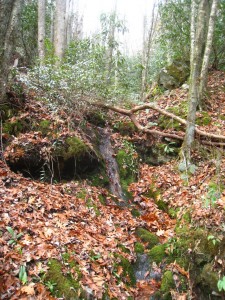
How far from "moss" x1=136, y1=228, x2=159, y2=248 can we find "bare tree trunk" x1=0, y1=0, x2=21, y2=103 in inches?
177

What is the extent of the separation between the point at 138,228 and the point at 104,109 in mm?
4753

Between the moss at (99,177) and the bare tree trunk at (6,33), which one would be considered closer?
the bare tree trunk at (6,33)

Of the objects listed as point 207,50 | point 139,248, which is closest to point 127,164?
point 139,248

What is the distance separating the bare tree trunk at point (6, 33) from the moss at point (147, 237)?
177 inches

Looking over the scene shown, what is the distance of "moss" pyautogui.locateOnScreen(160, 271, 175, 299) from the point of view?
4723mm

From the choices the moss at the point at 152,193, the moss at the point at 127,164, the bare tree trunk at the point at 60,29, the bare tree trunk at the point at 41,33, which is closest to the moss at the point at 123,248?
the moss at the point at 152,193

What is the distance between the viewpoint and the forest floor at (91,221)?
4.09 metres

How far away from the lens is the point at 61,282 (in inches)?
158

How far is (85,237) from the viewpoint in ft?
16.8

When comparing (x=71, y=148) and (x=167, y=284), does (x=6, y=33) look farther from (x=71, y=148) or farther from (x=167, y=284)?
(x=167, y=284)

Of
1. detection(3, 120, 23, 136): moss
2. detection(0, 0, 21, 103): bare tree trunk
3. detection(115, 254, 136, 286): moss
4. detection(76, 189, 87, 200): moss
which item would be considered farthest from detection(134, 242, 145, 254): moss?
detection(0, 0, 21, 103): bare tree trunk

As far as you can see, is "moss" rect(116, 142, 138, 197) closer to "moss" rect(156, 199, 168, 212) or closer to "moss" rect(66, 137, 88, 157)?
"moss" rect(156, 199, 168, 212)

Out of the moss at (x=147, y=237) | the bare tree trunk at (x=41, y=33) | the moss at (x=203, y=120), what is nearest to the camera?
the moss at (x=147, y=237)

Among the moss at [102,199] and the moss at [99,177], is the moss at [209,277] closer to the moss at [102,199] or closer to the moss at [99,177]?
the moss at [102,199]
